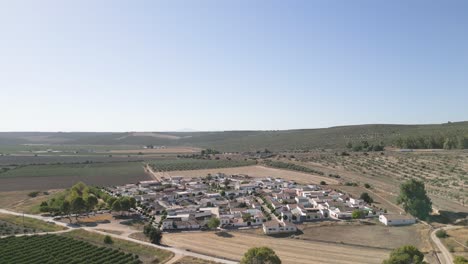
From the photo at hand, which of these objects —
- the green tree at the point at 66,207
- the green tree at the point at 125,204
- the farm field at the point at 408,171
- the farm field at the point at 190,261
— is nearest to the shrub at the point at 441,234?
the farm field at the point at 408,171

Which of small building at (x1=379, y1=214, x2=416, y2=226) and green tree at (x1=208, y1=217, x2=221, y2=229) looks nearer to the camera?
small building at (x1=379, y1=214, x2=416, y2=226)

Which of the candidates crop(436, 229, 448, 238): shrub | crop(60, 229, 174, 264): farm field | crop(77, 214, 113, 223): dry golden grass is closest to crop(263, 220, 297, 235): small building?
crop(60, 229, 174, 264): farm field

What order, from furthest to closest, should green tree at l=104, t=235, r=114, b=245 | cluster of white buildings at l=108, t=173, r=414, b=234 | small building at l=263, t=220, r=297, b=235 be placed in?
1. cluster of white buildings at l=108, t=173, r=414, b=234
2. small building at l=263, t=220, r=297, b=235
3. green tree at l=104, t=235, r=114, b=245

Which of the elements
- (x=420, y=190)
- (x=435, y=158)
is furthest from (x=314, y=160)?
(x=420, y=190)

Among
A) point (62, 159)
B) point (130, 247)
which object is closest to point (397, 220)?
point (130, 247)

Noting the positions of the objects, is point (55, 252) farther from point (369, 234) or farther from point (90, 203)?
point (369, 234)

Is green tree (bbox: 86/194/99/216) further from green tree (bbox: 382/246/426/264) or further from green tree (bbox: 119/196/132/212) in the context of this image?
green tree (bbox: 382/246/426/264)

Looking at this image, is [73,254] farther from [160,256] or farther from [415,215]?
[415,215]
